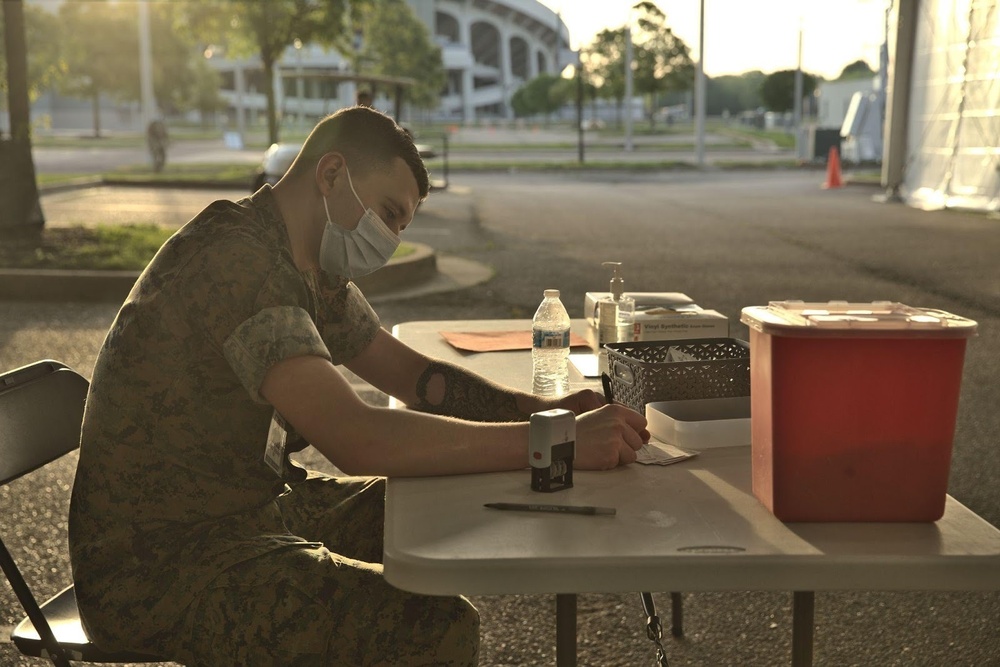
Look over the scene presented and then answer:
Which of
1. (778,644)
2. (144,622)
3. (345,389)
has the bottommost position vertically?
→ (778,644)

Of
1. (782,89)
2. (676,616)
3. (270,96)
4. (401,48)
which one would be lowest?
(676,616)

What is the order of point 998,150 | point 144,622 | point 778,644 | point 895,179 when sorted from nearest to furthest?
1. point 144,622
2. point 778,644
3. point 998,150
4. point 895,179

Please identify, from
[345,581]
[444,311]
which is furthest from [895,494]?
[444,311]

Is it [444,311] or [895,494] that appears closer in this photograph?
[895,494]

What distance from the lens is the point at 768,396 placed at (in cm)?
190

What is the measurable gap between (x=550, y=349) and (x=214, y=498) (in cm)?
114

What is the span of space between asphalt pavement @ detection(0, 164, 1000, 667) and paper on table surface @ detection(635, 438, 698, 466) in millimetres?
1288

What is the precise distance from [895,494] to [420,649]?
0.87 m

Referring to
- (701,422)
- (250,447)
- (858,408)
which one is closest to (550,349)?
(701,422)

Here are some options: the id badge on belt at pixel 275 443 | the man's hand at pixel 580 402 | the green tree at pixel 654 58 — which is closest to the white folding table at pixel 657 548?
the id badge on belt at pixel 275 443

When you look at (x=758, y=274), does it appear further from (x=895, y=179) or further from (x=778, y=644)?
(x=895, y=179)

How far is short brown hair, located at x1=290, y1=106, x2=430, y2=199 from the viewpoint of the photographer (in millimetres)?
2494

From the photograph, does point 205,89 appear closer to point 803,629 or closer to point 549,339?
point 549,339

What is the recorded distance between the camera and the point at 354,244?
2.53 m
